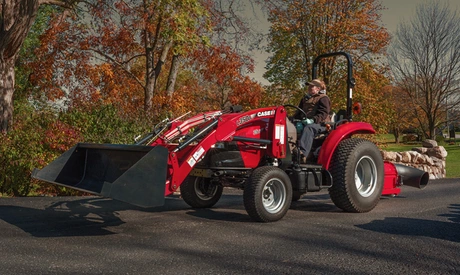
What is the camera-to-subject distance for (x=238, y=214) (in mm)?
7535

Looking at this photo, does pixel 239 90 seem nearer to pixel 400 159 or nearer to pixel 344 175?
pixel 400 159

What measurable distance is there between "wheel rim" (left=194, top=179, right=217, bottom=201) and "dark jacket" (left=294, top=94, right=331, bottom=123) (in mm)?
1709

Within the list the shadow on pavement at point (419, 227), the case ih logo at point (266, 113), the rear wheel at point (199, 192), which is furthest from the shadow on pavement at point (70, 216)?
the shadow on pavement at point (419, 227)

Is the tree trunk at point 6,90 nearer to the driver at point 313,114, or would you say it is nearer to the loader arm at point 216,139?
the loader arm at point 216,139

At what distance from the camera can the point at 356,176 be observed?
8094 millimetres

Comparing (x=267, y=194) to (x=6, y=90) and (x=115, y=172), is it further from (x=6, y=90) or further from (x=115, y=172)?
(x=6, y=90)

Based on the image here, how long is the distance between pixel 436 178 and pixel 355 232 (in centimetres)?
1127

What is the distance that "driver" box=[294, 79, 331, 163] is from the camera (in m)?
7.51

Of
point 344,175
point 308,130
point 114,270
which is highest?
point 308,130

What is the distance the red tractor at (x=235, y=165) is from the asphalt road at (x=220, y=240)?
36 centimetres

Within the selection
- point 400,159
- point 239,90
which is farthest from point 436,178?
point 239,90

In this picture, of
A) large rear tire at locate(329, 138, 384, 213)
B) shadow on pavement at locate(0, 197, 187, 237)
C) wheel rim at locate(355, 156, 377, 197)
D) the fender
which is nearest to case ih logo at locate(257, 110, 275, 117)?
the fender

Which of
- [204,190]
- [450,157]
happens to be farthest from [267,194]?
[450,157]

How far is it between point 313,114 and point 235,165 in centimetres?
161
